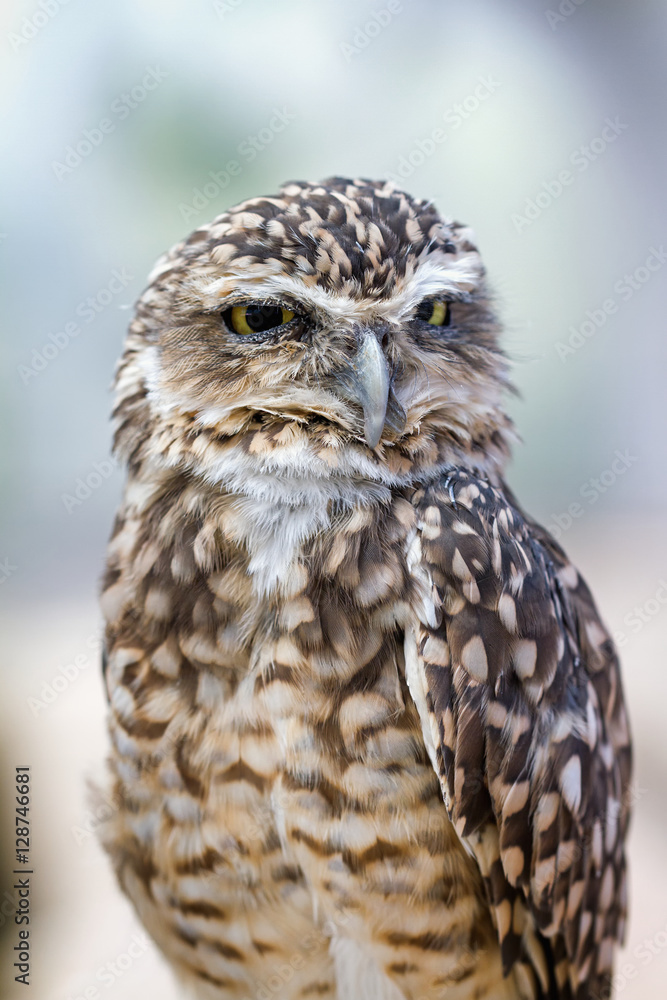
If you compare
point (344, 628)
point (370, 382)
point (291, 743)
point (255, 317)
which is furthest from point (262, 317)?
point (291, 743)

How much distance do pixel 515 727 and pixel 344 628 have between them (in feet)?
0.83

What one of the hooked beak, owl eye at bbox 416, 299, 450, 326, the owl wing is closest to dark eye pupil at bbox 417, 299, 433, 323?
owl eye at bbox 416, 299, 450, 326

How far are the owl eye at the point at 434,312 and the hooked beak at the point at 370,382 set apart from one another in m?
0.11

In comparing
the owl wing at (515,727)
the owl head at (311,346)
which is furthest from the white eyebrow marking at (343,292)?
the owl wing at (515,727)

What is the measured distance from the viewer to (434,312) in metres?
0.91

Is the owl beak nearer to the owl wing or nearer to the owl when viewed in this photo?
the owl

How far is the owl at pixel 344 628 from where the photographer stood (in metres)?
0.82

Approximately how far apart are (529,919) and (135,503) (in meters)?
0.80

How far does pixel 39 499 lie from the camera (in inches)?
46.9

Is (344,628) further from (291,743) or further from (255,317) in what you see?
(255,317)

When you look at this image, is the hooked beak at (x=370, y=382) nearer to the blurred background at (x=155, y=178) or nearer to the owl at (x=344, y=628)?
the owl at (x=344, y=628)

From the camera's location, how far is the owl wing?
2.68 feet

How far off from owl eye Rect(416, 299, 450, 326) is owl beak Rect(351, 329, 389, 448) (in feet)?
0.39

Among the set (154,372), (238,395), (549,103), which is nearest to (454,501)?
(238,395)
